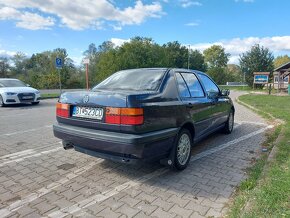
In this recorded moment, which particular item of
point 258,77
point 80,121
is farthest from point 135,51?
point 80,121

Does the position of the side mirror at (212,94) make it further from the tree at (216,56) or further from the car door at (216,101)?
the tree at (216,56)

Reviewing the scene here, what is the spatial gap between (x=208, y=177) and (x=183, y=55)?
6181cm

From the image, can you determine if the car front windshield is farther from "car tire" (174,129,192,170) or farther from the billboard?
the billboard

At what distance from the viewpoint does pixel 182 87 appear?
424 centimetres

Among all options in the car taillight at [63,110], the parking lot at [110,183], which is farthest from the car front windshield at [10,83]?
the car taillight at [63,110]

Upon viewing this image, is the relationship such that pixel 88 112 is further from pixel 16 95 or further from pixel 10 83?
pixel 10 83

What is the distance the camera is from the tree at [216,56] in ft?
305

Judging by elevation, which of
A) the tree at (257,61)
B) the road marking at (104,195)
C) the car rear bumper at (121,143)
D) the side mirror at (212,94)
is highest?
the tree at (257,61)

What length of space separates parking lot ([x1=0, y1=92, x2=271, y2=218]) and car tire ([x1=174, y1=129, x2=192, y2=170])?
134mm

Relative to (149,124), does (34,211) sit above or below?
below

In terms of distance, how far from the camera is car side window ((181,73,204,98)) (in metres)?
4.52

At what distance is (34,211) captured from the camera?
9.25 ft

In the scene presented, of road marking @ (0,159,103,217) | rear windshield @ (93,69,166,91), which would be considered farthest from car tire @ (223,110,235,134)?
road marking @ (0,159,103,217)

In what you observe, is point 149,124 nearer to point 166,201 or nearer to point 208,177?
point 166,201
